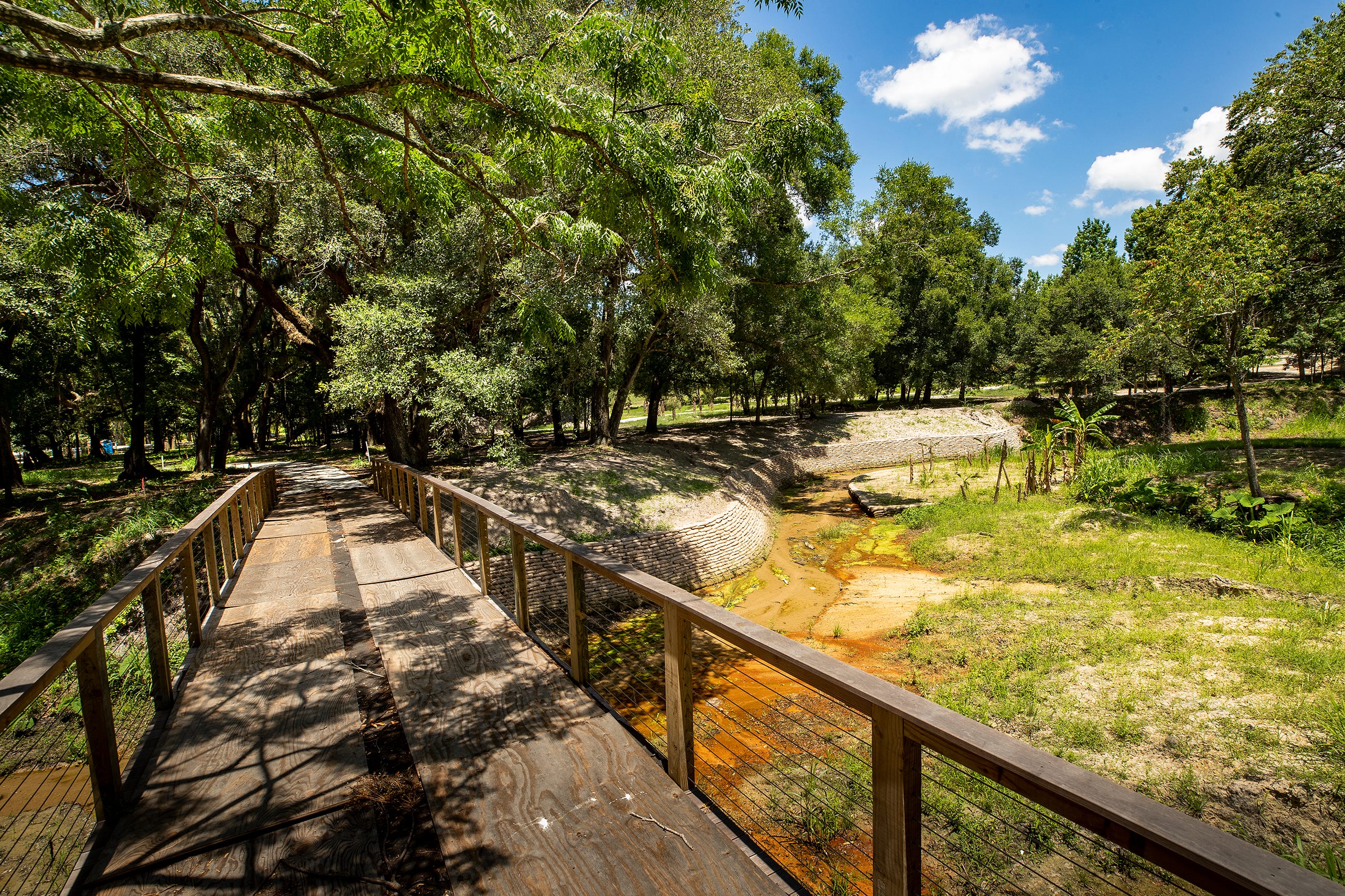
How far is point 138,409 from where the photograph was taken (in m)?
16.7

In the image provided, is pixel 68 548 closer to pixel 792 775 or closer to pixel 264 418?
pixel 792 775

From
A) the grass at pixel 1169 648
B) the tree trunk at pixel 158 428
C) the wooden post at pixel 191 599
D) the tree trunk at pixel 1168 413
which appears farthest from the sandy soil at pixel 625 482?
the tree trunk at pixel 1168 413

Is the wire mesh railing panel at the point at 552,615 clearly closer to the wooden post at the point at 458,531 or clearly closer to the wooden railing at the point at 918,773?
the wooden post at the point at 458,531

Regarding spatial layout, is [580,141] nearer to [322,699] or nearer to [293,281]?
[322,699]

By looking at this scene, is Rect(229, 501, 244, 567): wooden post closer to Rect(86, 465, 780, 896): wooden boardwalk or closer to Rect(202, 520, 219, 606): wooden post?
Rect(202, 520, 219, 606): wooden post

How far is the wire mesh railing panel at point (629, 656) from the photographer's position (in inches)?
271

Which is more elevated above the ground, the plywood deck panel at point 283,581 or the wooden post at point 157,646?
the wooden post at point 157,646

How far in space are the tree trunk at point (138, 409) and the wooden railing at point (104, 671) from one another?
12979mm

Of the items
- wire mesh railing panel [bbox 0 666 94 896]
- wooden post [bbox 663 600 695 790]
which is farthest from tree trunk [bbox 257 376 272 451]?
wooden post [bbox 663 600 695 790]

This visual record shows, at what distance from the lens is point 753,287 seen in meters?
19.3

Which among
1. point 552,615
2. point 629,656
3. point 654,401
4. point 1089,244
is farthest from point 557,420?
point 1089,244

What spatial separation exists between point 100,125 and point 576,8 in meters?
9.55

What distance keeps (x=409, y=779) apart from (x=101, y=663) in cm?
139

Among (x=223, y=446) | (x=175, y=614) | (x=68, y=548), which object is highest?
(x=223, y=446)
